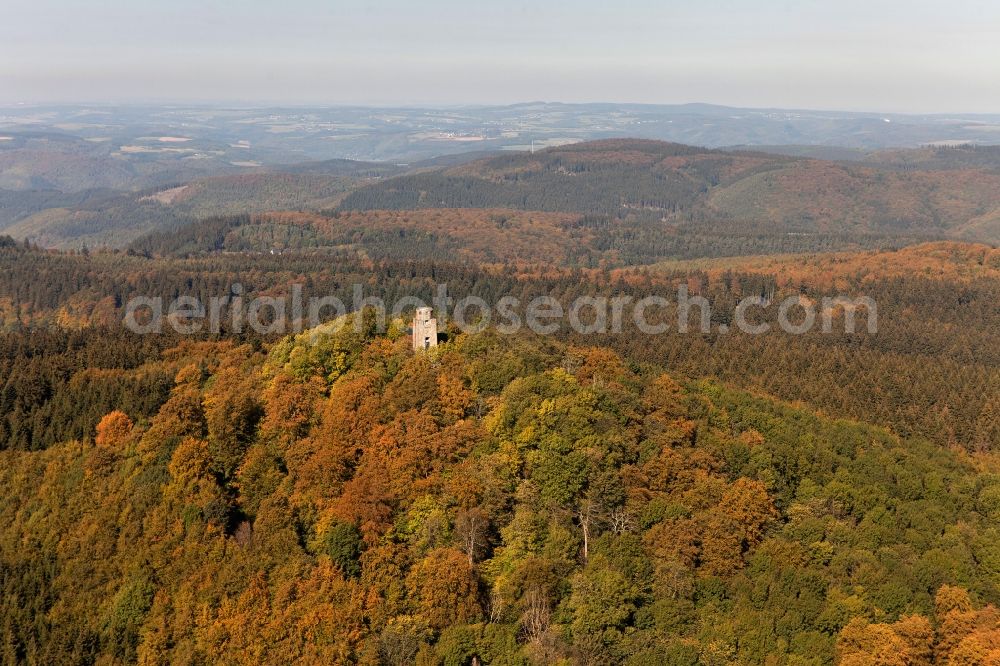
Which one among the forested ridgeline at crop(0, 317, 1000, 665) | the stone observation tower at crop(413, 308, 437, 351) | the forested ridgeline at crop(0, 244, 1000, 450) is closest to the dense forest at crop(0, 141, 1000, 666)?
the forested ridgeline at crop(0, 317, 1000, 665)

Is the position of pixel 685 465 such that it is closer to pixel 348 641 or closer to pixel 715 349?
pixel 348 641

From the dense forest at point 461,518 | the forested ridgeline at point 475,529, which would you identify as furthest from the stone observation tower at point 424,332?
the dense forest at point 461,518

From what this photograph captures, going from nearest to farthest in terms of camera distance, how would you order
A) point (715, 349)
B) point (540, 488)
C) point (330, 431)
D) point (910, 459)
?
point (540, 488) < point (330, 431) < point (910, 459) < point (715, 349)

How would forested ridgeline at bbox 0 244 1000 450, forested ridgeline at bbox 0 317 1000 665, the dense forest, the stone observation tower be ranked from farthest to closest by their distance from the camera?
forested ridgeline at bbox 0 244 1000 450 < the stone observation tower < the dense forest < forested ridgeline at bbox 0 317 1000 665

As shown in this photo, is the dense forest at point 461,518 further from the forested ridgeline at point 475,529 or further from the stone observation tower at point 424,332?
the stone observation tower at point 424,332

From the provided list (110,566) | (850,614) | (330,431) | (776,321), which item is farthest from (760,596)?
(776,321)

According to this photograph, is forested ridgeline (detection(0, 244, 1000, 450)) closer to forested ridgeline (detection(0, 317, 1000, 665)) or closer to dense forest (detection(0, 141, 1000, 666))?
dense forest (detection(0, 141, 1000, 666))
